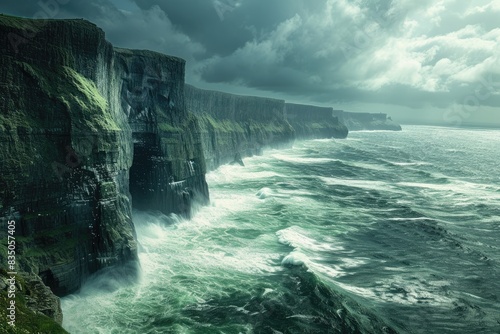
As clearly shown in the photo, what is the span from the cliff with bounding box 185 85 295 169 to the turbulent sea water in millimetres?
26490

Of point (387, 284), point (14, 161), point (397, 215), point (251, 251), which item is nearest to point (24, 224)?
point (14, 161)

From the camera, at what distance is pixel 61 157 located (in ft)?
64.3

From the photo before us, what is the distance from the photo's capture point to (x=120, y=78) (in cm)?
3144

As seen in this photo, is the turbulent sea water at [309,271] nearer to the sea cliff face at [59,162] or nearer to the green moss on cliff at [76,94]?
the sea cliff face at [59,162]

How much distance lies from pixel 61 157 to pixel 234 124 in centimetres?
7642

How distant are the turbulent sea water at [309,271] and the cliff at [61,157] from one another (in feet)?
8.77

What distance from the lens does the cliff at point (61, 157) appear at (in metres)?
17.7

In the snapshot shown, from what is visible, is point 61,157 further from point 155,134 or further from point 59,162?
point 155,134

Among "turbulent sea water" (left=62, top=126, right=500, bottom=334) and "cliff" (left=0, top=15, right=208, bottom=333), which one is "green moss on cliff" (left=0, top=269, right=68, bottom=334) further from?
"turbulent sea water" (left=62, top=126, right=500, bottom=334)

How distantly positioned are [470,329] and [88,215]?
23.5 meters

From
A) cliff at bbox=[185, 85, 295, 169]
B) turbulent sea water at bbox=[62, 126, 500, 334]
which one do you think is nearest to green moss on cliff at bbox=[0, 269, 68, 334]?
turbulent sea water at bbox=[62, 126, 500, 334]

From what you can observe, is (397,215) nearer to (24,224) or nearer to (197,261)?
(197,261)

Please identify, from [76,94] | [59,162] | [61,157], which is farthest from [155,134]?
[59,162]

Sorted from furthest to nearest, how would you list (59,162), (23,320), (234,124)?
1. (234,124)
2. (59,162)
3. (23,320)
